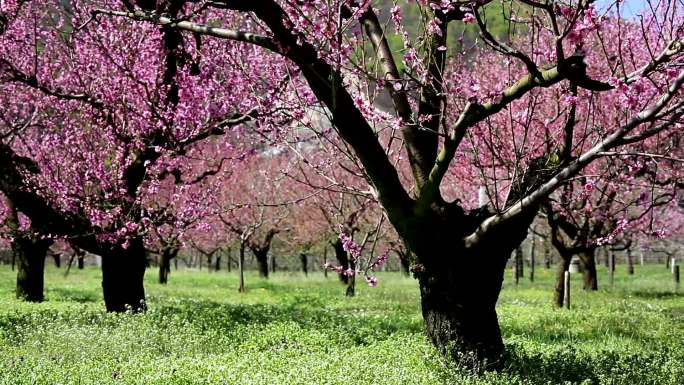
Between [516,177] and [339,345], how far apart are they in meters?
4.25

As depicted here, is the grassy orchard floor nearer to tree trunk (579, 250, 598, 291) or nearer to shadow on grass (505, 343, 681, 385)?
shadow on grass (505, 343, 681, 385)

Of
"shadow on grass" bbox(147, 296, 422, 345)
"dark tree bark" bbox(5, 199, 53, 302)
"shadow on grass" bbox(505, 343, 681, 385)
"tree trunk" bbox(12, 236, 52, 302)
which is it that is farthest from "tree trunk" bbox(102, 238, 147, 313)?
"shadow on grass" bbox(505, 343, 681, 385)

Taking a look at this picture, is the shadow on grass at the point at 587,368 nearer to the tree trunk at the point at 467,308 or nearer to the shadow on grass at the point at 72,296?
the tree trunk at the point at 467,308

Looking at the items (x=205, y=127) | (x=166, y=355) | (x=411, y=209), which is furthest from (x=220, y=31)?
(x=205, y=127)

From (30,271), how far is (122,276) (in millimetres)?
8537

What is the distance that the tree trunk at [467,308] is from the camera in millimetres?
7867

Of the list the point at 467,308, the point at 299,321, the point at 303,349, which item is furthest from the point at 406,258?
the point at 467,308

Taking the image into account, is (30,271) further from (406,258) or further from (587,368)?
(587,368)

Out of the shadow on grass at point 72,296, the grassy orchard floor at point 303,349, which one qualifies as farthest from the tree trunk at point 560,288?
the shadow on grass at point 72,296

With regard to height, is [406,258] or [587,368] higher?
[406,258]

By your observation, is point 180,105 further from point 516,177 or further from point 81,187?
point 516,177

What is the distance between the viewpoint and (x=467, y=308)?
310 inches

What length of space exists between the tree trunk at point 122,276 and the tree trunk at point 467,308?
8569mm

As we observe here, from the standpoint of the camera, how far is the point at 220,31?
7.38 m
